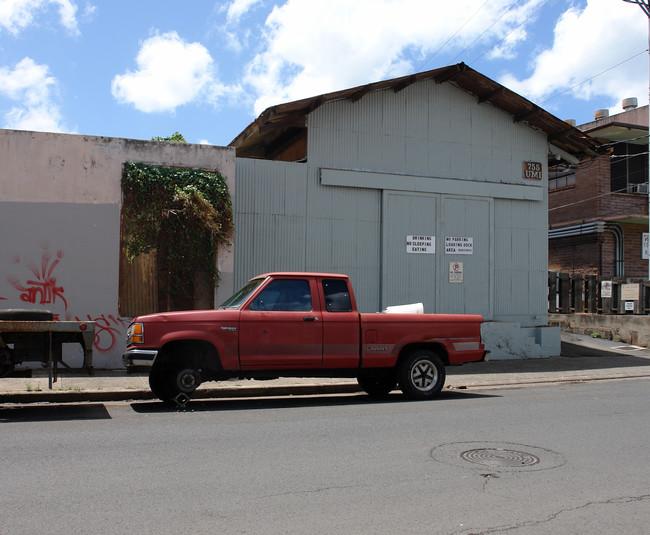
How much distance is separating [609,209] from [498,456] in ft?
67.6

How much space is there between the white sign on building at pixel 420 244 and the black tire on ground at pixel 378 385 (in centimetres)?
541

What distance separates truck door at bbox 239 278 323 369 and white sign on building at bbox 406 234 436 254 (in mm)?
6384

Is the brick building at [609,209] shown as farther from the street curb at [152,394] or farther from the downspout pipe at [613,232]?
the street curb at [152,394]

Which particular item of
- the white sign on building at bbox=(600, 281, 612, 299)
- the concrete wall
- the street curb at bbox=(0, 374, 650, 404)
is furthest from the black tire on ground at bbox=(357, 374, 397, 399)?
the white sign on building at bbox=(600, 281, 612, 299)

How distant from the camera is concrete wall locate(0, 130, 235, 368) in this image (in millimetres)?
12594

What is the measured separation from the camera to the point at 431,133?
16.1 metres

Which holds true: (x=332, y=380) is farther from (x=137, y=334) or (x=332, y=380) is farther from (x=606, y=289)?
(x=606, y=289)

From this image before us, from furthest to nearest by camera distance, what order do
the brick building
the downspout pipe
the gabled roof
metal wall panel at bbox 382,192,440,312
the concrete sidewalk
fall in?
the brick building < the downspout pipe < metal wall panel at bbox 382,192,440,312 < the gabled roof < the concrete sidewalk

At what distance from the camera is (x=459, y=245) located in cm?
1622

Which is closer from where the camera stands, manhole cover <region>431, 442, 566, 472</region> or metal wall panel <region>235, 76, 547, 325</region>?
manhole cover <region>431, 442, 566, 472</region>

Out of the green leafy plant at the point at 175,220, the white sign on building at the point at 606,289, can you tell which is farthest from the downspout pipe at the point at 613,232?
the green leafy plant at the point at 175,220

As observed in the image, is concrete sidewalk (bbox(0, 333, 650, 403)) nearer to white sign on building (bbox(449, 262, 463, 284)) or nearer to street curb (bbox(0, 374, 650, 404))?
street curb (bbox(0, 374, 650, 404))

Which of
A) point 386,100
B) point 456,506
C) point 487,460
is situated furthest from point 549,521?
point 386,100

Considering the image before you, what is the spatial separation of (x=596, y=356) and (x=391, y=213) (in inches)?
259
